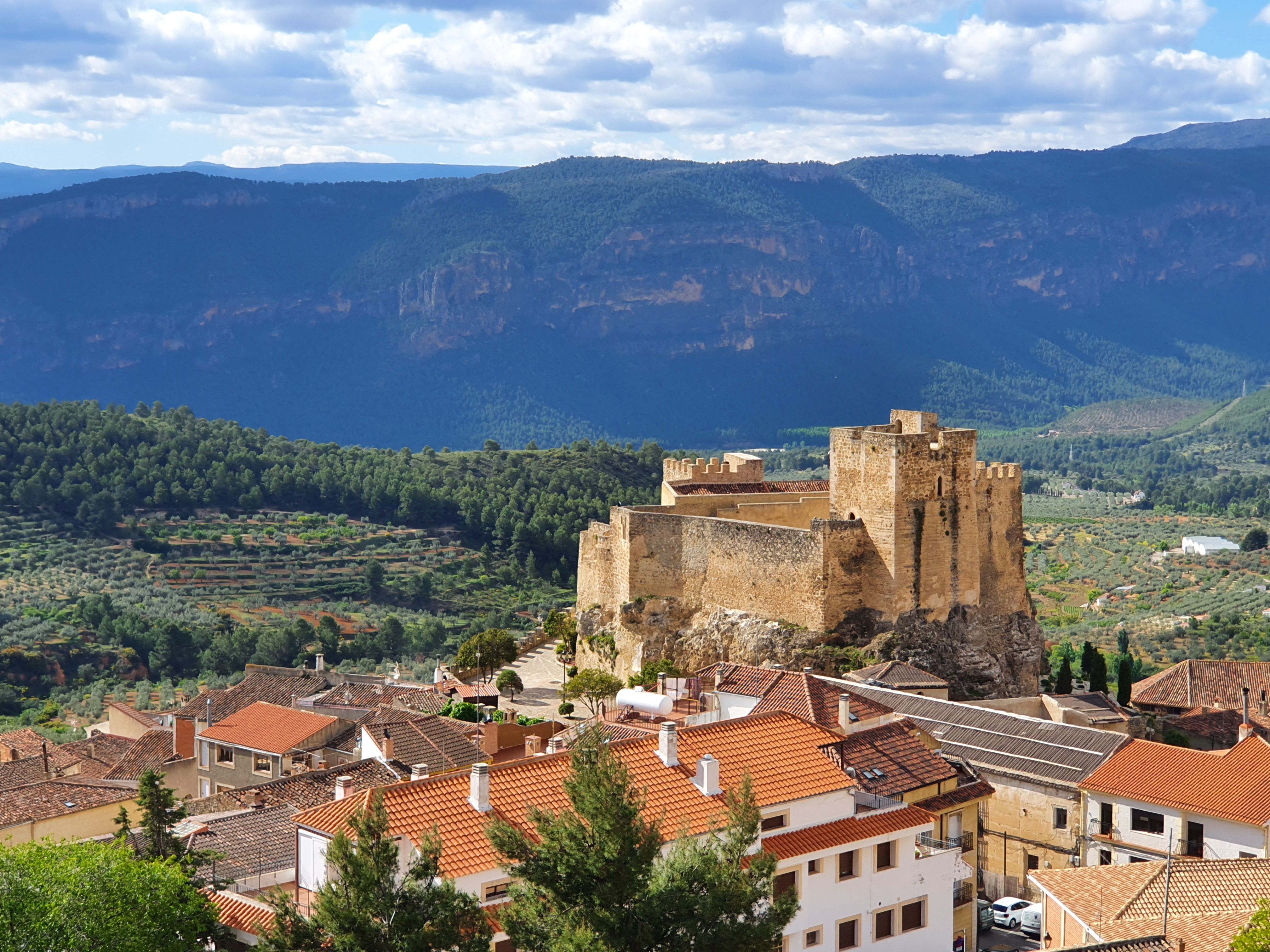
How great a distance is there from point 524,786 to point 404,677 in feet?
124

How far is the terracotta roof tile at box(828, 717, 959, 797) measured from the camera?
26.7 metres

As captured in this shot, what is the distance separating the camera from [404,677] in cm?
5947

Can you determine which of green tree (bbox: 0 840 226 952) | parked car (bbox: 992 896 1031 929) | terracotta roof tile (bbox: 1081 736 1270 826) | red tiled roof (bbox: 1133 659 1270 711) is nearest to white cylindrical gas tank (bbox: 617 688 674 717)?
parked car (bbox: 992 896 1031 929)

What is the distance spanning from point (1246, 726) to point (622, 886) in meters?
24.1

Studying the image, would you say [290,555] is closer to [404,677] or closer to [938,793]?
[404,677]

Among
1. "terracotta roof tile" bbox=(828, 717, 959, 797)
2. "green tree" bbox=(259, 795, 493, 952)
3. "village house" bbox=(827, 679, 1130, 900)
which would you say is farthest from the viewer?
"village house" bbox=(827, 679, 1130, 900)

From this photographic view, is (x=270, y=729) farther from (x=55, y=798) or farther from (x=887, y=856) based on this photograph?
(x=887, y=856)

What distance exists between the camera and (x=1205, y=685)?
47.7 metres

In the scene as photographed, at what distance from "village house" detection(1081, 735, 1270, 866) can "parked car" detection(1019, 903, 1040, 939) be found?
1852 millimetres

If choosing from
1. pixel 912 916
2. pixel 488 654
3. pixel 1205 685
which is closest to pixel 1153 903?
pixel 912 916

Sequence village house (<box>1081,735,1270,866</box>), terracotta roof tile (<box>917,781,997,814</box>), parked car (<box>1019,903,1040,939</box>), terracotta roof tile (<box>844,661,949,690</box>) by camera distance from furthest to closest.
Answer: terracotta roof tile (<box>844,661,949,690</box>) < village house (<box>1081,735,1270,866</box>) < parked car (<box>1019,903,1040,939</box>) < terracotta roof tile (<box>917,781,997,814</box>)

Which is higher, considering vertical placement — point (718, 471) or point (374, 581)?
point (718, 471)

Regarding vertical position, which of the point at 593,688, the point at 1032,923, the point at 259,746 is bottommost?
the point at 593,688

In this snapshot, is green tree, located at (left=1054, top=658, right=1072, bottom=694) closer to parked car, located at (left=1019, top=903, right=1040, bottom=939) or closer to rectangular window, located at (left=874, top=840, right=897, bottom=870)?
parked car, located at (left=1019, top=903, right=1040, bottom=939)
